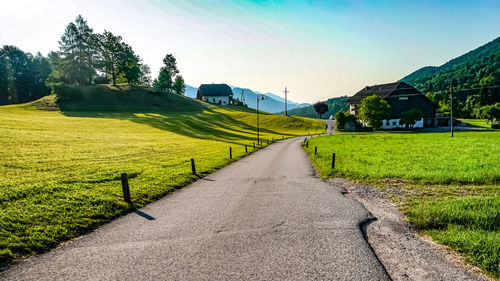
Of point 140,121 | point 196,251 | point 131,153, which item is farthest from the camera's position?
point 140,121

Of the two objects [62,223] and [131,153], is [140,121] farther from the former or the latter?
[62,223]

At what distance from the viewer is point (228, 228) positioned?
7.26 metres

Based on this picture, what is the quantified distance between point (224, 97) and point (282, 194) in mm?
113345

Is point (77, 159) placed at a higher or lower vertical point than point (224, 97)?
lower

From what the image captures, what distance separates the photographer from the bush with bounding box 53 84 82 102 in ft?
225

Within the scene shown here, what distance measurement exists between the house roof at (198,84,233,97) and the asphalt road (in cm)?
11399

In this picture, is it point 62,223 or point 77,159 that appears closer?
point 62,223

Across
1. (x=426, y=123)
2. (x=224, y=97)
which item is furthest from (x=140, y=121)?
(x=426, y=123)

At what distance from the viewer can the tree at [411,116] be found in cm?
6819

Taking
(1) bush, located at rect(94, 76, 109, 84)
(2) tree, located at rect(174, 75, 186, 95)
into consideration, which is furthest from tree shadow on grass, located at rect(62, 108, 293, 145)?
(1) bush, located at rect(94, 76, 109, 84)

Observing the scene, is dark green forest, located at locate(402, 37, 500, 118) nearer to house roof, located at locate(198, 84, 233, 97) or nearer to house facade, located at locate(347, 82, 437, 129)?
house facade, located at locate(347, 82, 437, 129)

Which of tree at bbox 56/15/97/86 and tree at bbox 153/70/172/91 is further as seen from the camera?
tree at bbox 153/70/172/91

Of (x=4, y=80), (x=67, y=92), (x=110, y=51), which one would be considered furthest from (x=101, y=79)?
(x=67, y=92)

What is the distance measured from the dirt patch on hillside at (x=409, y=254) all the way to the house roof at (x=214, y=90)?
383 feet
